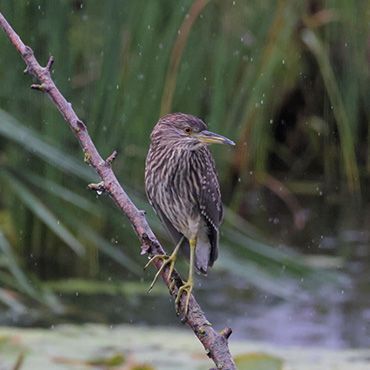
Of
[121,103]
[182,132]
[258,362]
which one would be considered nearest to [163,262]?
[182,132]

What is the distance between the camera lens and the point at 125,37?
16.3 ft

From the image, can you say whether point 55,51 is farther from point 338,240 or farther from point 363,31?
point 338,240

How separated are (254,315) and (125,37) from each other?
1556mm

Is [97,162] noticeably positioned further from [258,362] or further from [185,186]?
[258,362]

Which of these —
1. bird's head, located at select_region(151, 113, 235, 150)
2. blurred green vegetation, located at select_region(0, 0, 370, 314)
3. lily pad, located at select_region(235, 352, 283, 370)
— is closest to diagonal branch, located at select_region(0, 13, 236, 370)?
bird's head, located at select_region(151, 113, 235, 150)

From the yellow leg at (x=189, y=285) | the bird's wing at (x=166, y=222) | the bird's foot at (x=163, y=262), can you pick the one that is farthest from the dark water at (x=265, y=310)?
the bird's foot at (x=163, y=262)

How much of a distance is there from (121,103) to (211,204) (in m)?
2.08

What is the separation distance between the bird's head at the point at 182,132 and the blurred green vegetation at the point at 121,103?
147 centimetres

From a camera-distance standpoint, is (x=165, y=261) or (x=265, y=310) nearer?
(x=165, y=261)

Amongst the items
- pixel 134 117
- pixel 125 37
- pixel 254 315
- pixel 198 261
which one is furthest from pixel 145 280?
pixel 198 261

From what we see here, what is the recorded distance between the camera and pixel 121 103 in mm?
5059

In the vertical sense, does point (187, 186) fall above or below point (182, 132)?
below

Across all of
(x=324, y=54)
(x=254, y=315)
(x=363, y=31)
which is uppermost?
(x=324, y=54)

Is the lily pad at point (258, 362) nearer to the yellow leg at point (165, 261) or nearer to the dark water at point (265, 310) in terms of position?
the yellow leg at point (165, 261)
